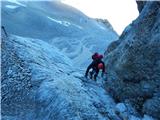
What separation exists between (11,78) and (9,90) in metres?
0.92

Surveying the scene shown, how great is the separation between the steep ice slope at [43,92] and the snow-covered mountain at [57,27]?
112 feet

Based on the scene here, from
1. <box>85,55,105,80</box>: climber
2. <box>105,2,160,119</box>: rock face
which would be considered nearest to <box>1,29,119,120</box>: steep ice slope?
<box>85,55,105,80</box>: climber

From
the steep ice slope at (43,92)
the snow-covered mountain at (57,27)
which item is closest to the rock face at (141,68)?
the steep ice slope at (43,92)

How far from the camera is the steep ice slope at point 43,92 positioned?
72.9 ft

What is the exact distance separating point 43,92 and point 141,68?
534 cm

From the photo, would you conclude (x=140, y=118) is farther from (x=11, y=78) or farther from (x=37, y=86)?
(x=11, y=78)

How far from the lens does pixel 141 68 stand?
2312cm

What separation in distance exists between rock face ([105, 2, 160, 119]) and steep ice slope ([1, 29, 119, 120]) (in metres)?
1.16

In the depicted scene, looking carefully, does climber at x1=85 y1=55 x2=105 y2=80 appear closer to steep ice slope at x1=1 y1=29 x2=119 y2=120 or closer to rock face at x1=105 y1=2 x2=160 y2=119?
steep ice slope at x1=1 y1=29 x2=119 y2=120

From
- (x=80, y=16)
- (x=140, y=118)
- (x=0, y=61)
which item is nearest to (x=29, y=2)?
(x=80, y=16)

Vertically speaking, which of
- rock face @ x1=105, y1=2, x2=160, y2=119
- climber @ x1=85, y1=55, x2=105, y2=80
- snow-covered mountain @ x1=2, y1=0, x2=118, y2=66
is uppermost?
rock face @ x1=105, y1=2, x2=160, y2=119

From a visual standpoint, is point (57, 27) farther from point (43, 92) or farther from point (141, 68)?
point (141, 68)

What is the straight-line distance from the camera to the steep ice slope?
2222 cm

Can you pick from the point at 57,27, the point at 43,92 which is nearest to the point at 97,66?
the point at 43,92
